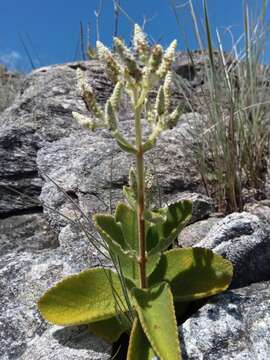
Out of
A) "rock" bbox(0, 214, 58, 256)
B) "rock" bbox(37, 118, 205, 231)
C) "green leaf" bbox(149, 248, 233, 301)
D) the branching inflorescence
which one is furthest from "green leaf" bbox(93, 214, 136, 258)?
"rock" bbox(0, 214, 58, 256)

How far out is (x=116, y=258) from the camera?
1400mm

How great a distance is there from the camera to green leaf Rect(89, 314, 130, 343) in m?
1.37

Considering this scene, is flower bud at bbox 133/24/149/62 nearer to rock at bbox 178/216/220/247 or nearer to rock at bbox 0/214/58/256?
rock at bbox 178/216/220/247

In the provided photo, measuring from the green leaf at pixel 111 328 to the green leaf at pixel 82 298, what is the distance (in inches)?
1.7

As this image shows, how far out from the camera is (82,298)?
140 cm

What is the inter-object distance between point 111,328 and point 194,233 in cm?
53

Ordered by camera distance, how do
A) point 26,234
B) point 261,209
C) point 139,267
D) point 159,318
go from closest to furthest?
point 159,318
point 139,267
point 261,209
point 26,234

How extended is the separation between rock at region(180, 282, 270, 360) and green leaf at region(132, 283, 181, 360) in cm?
12

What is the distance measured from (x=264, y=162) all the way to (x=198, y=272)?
2.96 ft

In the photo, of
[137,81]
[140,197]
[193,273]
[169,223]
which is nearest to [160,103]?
[137,81]

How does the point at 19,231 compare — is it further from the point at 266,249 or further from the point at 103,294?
the point at 266,249

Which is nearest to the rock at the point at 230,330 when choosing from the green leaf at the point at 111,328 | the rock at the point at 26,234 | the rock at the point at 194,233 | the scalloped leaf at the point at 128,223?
the green leaf at the point at 111,328

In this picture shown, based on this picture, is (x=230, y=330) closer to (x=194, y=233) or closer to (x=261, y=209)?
(x=194, y=233)

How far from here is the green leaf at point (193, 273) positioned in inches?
53.8
